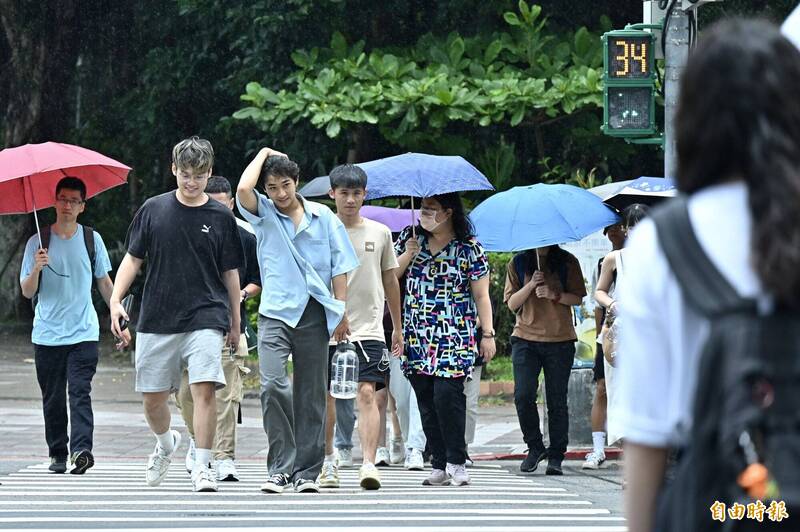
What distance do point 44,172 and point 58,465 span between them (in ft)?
7.06

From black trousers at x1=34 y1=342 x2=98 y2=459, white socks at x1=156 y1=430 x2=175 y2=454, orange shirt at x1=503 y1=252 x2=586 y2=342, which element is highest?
orange shirt at x1=503 y1=252 x2=586 y2=342

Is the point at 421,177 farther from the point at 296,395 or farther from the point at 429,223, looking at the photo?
the point at 296,395

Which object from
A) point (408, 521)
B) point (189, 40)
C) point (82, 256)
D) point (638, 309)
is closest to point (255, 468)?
point (82, 256)

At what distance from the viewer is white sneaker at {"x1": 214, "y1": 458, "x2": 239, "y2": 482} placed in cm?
936

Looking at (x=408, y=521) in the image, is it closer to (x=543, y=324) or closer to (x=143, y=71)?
(x=543, y=324)

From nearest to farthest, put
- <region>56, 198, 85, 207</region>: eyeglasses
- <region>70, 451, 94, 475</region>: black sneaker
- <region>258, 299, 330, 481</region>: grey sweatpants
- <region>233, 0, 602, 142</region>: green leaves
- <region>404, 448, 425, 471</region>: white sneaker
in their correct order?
<region>258, 299, 330, 481</region>: grey sweatpants, <region>70, 451, 94, 475</region>: black sneaker, <region>56, 198, 85, 207</region>: eyeglasses, <region>404, 448, 425, 471</region>: white sneaker, <region>233, 0, 602, 142</region>: green leaves

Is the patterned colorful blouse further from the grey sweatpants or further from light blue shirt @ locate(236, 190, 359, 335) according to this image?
the grey sweatpants

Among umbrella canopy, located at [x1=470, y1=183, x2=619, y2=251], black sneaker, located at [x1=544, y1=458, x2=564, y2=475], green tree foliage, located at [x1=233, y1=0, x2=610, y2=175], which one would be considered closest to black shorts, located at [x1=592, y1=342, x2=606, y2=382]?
black sneaker, located at [x1=544, y1=458, x2=564, y2=475]

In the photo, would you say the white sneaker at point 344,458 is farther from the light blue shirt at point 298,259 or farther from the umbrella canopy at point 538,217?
the light blue shirt at point 298,259

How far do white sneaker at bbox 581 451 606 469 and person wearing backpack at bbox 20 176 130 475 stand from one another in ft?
11.5

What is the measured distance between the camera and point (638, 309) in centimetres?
237

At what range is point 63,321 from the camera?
981 cm

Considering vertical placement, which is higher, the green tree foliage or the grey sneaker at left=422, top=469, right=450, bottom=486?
the green tree foliage

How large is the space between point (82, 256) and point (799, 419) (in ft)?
27.2
